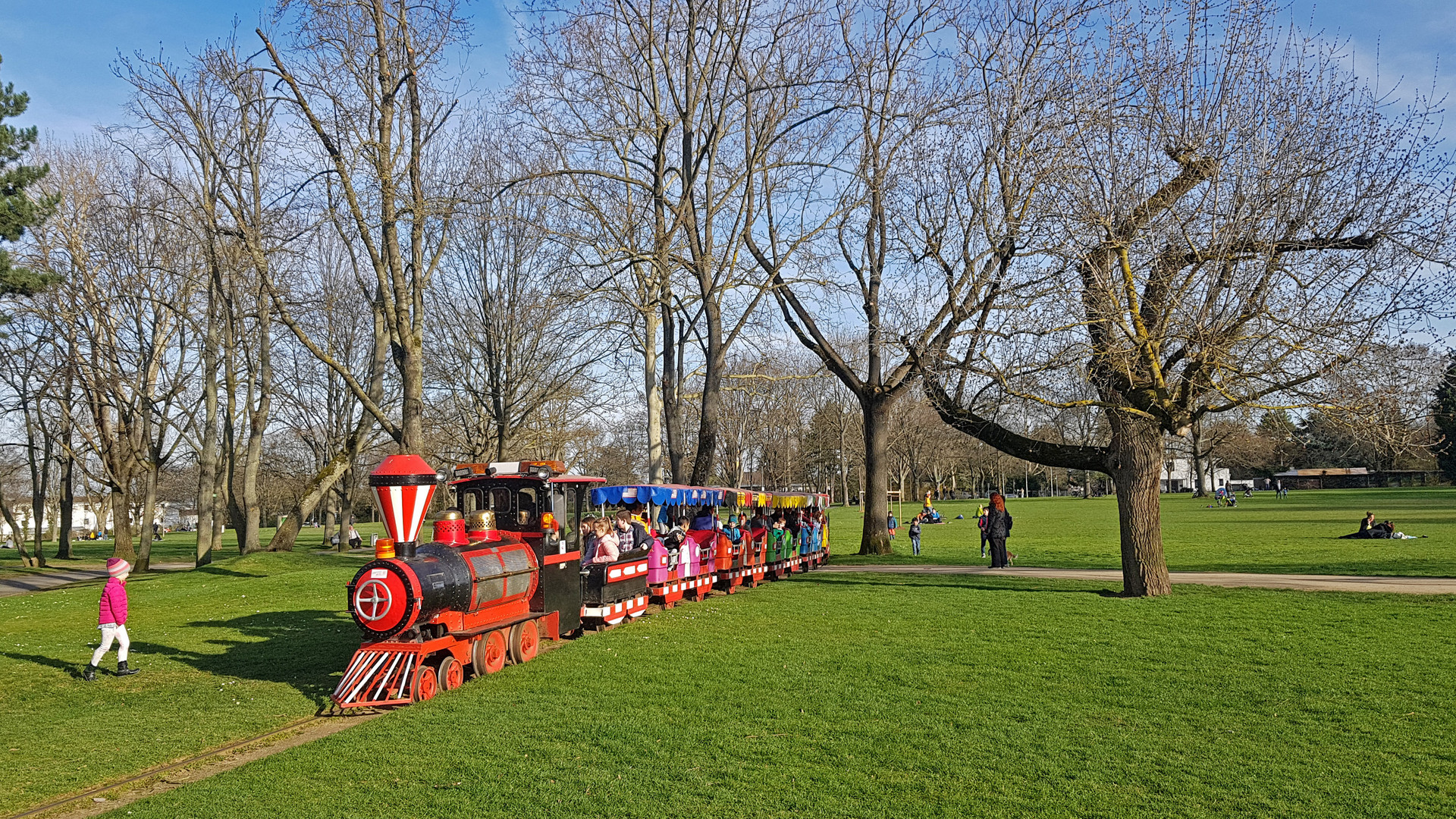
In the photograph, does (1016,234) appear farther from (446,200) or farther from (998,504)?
(446,200)

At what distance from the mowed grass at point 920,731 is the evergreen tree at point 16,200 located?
7845mm

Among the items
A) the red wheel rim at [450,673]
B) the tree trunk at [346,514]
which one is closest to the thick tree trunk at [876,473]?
the red wheel rim at [450,673]

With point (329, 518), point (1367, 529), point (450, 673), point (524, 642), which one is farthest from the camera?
point (329, 518)

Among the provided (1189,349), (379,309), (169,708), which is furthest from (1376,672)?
(379,309)

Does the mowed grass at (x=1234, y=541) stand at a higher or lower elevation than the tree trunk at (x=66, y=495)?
lower

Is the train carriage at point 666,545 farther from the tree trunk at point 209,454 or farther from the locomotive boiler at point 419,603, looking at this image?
the tree trunk at point 209,454

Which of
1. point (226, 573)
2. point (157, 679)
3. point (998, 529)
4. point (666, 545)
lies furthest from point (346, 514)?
point (157, 679)

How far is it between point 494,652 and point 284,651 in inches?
159

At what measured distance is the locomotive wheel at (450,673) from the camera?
10.5m

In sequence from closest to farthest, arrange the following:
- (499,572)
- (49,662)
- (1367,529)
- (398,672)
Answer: (398,672), (499,572), (49,662), (1367,529)

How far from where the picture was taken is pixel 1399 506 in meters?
51.2

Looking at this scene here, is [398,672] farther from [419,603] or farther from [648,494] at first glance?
[648,494]

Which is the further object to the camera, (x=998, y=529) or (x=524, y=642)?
(x=998, y=529)

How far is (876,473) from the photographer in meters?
27.7
